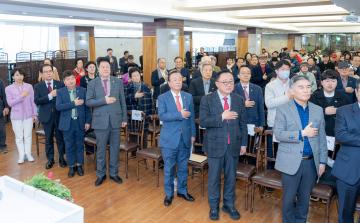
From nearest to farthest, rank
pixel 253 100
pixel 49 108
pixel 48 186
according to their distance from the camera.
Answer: pixel 48 186 → pixel 253 100 → pixel 49 108

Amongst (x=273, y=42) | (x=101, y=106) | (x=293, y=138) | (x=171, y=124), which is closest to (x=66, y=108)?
(x=101, y=106)

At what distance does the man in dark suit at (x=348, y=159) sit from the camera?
280cm

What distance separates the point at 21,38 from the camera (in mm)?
15352

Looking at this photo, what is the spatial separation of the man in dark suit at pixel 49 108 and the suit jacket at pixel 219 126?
2.50 meters

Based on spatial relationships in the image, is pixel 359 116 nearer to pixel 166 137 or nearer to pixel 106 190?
pixel 166 137

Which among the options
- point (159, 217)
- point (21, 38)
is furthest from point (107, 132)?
point (21, 38)

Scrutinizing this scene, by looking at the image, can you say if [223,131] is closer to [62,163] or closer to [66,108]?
[66,108]

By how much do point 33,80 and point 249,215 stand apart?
27.0 ft

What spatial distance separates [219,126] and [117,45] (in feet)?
48.7

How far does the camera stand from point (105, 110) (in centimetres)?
430

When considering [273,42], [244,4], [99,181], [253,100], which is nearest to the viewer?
[253,100]

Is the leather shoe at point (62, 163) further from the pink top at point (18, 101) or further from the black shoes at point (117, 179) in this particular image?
the black shoes at point (117, 179)

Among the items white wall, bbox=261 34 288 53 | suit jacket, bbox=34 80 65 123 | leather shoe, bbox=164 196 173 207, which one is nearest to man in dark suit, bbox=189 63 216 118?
leather shoe, bbox=164 196 173 207

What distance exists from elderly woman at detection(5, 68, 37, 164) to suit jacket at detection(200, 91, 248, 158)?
10.0ft
